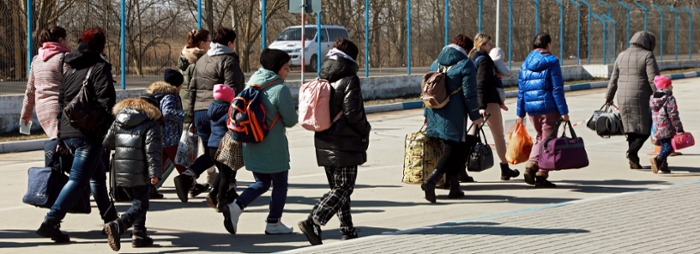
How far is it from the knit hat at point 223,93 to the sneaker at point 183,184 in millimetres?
835

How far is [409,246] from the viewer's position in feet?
22.3

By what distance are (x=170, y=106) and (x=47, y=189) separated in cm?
187

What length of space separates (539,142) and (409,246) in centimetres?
361

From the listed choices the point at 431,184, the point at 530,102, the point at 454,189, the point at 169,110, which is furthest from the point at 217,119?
the point at 530,102

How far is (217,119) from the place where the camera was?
856 cm

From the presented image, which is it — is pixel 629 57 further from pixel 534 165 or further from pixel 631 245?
pixel 631 245

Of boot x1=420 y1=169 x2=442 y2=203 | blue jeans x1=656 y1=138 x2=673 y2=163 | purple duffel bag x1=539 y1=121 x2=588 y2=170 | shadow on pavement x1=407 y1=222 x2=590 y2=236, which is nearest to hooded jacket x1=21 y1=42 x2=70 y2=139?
shadow on pavement x1=407 y1=222 x2=590 y2=236

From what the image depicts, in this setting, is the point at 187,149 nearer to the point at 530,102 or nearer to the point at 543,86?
the point at 530,102

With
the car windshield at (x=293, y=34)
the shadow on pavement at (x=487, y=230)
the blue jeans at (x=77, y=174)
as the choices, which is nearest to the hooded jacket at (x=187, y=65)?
the blue jeans at (x=77, y=174)

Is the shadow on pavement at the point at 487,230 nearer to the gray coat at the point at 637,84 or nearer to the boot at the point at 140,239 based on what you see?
the boot at the point at 140,239

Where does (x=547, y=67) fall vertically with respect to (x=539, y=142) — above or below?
above

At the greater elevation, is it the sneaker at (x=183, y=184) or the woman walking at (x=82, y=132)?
the woman walking at (x=82, y=132)

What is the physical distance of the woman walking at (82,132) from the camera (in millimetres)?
7074

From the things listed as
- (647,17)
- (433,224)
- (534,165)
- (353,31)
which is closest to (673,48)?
(647,17)
